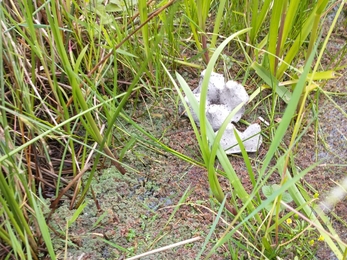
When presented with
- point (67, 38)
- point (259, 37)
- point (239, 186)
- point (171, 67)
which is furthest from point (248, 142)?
point (67, 38)

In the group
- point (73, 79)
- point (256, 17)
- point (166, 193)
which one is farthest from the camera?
point (256, 17)

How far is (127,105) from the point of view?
1.14 m

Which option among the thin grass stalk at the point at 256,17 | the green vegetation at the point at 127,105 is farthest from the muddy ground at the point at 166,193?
the thin grass stalk at the point at 256,17

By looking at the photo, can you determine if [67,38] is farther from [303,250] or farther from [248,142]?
[303,250]

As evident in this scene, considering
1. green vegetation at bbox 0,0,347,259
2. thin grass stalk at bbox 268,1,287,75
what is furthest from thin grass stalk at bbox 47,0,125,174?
thin grass stalk at bbox 268,1,287,75

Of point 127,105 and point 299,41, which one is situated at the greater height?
point 299,41

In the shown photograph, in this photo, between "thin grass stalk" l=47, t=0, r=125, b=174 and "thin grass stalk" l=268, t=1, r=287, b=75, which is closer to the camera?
"thin grass stalk" l=47, t=0, r=125, b=174

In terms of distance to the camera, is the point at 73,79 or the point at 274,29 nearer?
the point at 73,79

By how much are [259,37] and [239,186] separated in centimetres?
69

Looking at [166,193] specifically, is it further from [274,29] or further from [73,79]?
[274,29]

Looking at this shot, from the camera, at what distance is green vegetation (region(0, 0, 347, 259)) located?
76cm

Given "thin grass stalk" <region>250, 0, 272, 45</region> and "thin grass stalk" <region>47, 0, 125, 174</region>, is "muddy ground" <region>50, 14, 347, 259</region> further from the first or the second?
"thin grass stalk" <region>250, 0, 272, 45</region>

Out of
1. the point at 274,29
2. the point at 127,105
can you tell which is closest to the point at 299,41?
the point at 274,29

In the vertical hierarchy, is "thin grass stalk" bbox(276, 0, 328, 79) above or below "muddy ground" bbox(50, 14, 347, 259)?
above
